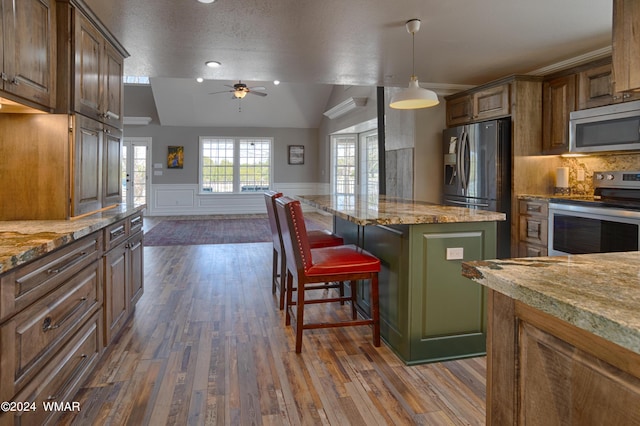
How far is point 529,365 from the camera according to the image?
3.02ft

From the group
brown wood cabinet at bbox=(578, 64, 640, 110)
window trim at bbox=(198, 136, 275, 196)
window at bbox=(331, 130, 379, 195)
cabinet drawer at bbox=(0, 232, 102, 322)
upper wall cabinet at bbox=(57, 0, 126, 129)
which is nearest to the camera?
cabinet drawer at bbox=(0, 232, 102, 322)

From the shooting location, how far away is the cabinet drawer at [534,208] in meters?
3.98

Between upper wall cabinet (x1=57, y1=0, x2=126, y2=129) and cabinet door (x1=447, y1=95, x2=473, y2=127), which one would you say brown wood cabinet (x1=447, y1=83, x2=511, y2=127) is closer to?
cabinet door (x1=447, y1=95, x2=473, y2=127)

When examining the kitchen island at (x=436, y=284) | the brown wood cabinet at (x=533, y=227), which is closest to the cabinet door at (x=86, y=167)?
the kitchen island at (x=436, y=284)

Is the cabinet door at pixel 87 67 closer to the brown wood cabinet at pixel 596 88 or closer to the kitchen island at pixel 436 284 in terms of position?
the kitchen island at pixel 436 284

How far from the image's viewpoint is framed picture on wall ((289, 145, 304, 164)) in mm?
11508

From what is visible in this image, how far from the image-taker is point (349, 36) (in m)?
3.49

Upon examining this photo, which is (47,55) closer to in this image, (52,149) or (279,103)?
(52,149)

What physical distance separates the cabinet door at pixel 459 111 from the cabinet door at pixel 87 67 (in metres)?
3.99

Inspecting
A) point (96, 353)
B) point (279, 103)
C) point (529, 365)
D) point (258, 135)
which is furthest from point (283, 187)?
point (529, 365)

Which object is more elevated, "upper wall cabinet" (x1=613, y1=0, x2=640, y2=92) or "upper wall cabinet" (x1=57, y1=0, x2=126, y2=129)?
"upper wall cabinet" (x1=57, y1=0, x2=126, y2=129)

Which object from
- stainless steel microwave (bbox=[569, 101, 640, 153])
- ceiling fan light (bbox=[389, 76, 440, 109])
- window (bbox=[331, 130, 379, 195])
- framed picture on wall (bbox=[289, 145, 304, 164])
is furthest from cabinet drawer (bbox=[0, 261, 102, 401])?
framed picture on wall (bbox=[289, 145, 304, 164])

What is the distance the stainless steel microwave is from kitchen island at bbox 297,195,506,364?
1.80m

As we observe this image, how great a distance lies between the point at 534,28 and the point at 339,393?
10.3ft
